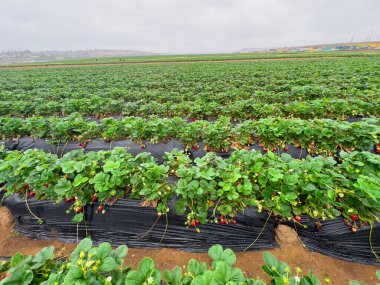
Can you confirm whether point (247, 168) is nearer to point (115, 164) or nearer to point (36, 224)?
point (115, 164)

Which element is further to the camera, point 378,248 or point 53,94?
point 53,94

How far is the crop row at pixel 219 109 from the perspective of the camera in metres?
5.46

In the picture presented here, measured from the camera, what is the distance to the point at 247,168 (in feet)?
8.19

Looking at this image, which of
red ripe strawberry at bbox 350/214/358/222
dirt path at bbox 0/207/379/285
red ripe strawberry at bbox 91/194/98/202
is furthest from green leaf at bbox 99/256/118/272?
red ripe strawberry at bbox 350/214/358/222

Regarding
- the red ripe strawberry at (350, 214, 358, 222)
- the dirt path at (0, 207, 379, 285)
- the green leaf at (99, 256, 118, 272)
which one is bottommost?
the dirt path at (0, 207, 379, 285)

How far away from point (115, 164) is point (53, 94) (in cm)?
1021

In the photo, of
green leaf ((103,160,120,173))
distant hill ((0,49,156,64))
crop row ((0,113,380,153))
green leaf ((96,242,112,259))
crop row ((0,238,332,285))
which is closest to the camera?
crop row ((0,238,332,285))

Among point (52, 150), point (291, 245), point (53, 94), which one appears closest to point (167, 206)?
point (291, 245)

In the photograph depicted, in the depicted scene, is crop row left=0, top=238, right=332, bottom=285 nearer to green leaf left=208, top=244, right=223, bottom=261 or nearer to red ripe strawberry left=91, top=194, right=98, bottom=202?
green leaf left=208, top=244, right=223, bottom=261

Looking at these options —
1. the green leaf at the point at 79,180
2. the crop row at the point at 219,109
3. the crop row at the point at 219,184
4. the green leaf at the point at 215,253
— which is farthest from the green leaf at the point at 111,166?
the crop row at the point at 219,109

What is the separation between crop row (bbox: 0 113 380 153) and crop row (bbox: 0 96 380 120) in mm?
1425

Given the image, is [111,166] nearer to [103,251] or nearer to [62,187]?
[62,187]

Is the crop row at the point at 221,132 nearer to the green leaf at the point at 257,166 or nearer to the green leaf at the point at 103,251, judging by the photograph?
the green leaf at the point at 257,166

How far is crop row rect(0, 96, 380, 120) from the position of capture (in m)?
5.46
